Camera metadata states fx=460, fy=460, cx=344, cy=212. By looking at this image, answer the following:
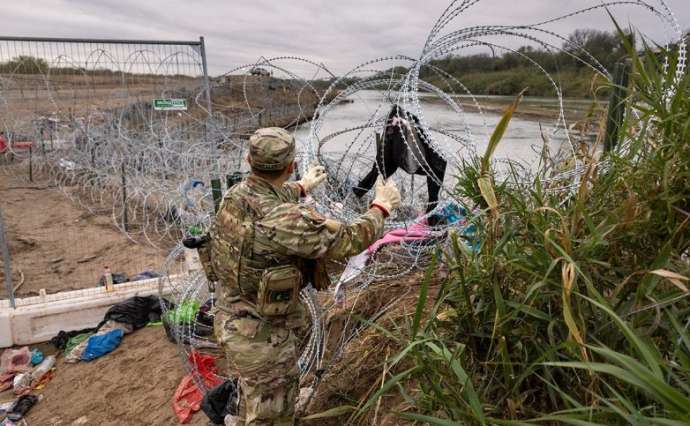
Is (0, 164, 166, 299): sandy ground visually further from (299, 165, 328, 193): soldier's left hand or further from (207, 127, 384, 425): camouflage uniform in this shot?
(207, 127, 384, 425): camouflage uniform

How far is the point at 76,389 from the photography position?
392cm

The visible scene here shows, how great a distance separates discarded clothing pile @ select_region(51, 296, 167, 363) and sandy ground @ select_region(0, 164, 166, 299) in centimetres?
159

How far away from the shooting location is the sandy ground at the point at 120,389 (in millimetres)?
Result: 3570

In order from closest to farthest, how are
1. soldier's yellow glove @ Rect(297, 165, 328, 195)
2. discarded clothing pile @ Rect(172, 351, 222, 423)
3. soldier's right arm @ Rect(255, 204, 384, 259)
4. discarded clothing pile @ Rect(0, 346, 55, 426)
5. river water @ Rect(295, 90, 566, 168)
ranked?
soldier's right arm @ Rect(255, 204, 384, 259), river water @ Rect(295, 90, 566, 168), soldier's yellow glove @ Rect(297, 165, 328, 195), discarded clothing pile @ Rect(172, 351, 222, 423), discarded clothing pile @ Rect(0, 346, 55, 426)

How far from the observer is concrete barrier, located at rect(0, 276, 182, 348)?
445cm

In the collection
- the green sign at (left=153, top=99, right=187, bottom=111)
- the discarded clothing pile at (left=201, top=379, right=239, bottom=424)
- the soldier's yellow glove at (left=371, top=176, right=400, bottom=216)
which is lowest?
the discarded clothing pile at (left=201, top=379, right=239, bottom=424)

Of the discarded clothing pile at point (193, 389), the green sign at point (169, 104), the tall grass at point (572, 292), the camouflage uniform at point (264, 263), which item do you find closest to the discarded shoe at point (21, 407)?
the discarded clothing pile at point (193, 389)

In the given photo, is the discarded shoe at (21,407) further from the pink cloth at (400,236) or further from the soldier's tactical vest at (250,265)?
the pink cloth at (400,236)

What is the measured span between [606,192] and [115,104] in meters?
13.9

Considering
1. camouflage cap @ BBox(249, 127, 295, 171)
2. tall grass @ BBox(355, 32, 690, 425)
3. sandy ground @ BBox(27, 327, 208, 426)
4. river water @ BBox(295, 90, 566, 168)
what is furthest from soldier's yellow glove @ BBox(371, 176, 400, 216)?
sandy ground @ BBox(27, 327, 208, 426)

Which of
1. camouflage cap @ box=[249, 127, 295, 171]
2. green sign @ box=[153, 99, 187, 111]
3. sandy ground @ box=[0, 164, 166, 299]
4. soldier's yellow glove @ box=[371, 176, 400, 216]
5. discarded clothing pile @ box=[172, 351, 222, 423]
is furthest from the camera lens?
sandy ground @ box=[0, 164, 166, 299]

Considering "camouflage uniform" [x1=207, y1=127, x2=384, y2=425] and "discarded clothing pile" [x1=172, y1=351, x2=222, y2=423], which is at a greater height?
"camouflage uniform" [x1=207, y1=127, x2=384, y2=425]

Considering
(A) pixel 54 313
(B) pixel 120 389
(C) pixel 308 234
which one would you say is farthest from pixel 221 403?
(A) pixel 54 313

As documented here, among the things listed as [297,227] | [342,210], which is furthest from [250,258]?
[342,210]
